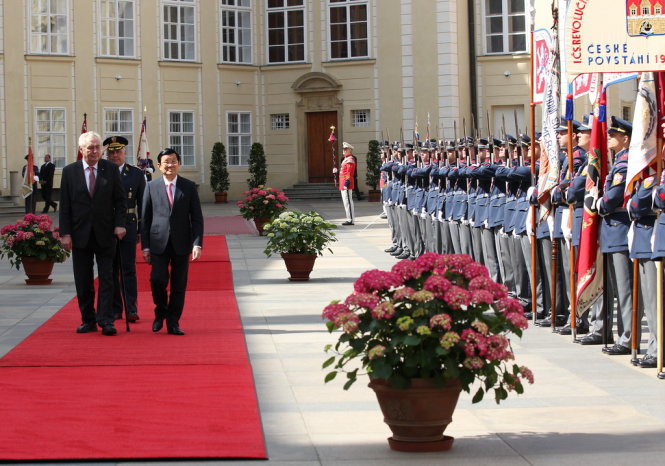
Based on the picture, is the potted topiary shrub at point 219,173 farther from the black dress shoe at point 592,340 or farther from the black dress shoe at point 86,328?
the black dress shoe at point 592,340

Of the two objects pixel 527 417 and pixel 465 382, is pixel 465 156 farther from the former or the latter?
pixel 465 382

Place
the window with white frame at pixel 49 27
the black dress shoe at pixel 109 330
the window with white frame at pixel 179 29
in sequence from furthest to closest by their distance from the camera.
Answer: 1. the window with white frame at pixel 179 29
2. the window with white frame at pixel 49 27
3. the black dress shoe at pixel 109 330

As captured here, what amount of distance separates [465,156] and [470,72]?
78.6ft

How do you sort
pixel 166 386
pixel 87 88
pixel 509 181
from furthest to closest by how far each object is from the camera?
1. pixel 87 88
2. pixel 509 181
3. pixel 166 386

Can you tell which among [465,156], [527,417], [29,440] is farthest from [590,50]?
[465,156]

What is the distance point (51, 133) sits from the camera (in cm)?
3897

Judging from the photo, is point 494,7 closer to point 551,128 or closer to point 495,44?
point 495,44

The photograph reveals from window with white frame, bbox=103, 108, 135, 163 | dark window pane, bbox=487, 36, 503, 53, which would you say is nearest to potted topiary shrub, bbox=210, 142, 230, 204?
window with white frame, bbox=103, 108, 135, 163

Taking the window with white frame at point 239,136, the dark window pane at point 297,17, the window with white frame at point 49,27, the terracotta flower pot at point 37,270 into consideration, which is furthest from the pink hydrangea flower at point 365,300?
the dark window pane at point 297,17

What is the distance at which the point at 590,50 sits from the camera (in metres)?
9.56

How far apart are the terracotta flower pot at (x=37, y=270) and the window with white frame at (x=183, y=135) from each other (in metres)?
24.3

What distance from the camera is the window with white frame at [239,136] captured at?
42625 mm

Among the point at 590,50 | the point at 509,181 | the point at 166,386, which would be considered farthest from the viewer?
the point at 509,181

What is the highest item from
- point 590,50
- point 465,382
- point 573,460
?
point 590,50
